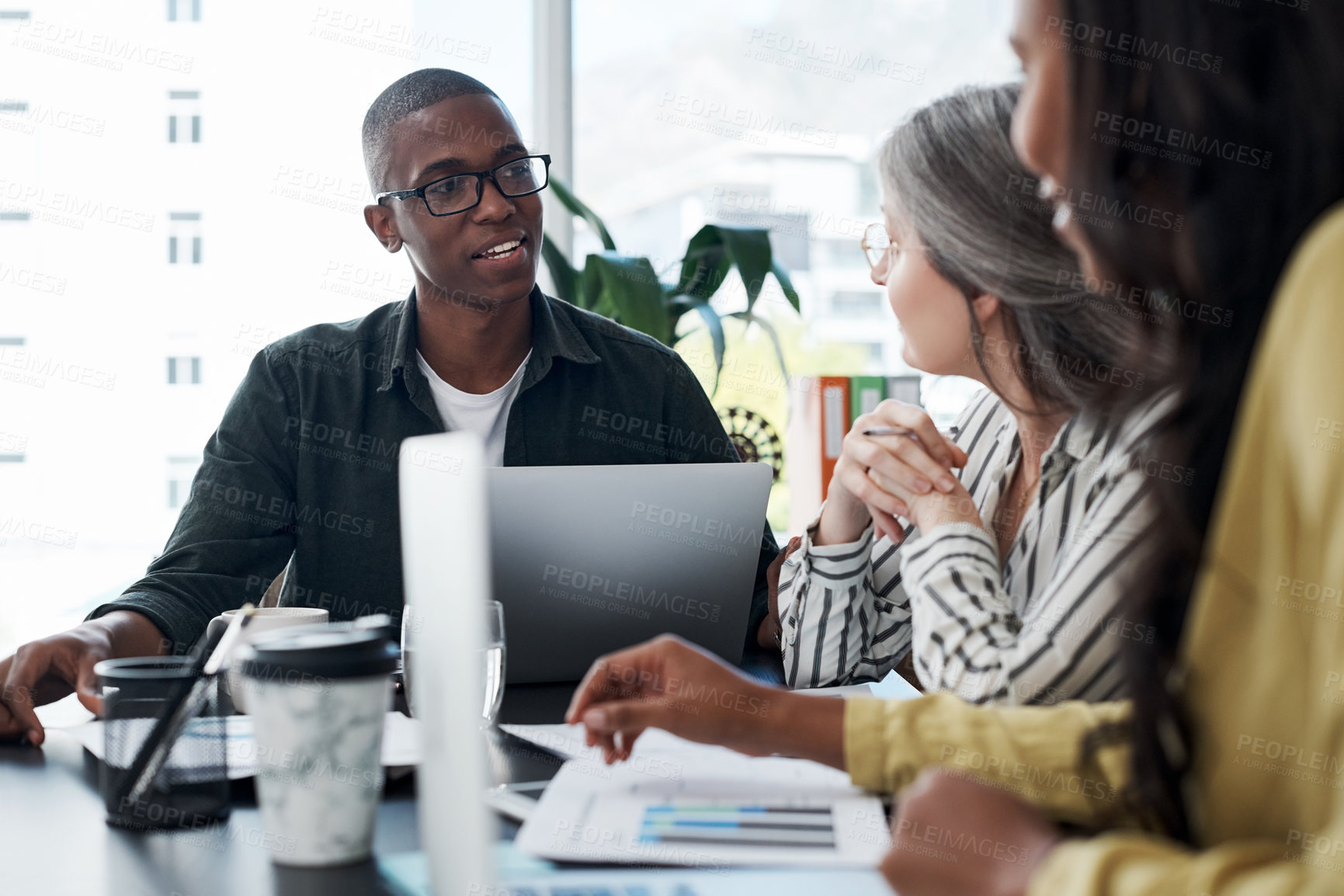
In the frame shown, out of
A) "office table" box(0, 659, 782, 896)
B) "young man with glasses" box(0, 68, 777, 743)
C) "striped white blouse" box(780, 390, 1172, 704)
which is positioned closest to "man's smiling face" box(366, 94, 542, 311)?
"young man with glasses" box(0, 68, 777, 743)

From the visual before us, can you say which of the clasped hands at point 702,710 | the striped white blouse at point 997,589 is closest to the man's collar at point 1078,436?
the striped white blouse at point 997,589

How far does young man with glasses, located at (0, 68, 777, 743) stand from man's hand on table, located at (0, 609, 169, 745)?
37 centimetres

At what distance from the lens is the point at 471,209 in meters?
1.83

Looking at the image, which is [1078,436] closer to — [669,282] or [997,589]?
[997,589]

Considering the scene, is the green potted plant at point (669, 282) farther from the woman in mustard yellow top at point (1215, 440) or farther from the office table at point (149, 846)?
the woman in mustard yellow top at point (1215, 440)

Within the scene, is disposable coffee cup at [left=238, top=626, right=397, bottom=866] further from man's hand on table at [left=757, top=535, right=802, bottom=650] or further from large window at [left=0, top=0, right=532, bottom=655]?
large window at [left=0, top=0, right=532, bottom=655]

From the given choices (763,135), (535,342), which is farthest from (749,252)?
(535,342)

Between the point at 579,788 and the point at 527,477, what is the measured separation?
14.0 inches

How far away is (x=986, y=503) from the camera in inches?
52.1

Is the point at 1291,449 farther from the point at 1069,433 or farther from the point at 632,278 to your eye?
the point at 632,278

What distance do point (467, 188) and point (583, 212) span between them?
0.75 meters

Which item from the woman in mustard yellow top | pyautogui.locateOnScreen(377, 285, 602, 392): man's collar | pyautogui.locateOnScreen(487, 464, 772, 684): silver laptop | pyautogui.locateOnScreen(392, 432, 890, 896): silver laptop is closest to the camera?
pyautogui.locateOnScreen(392, 432, 890, 896): silver laptop

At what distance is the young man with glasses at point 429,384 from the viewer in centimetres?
171

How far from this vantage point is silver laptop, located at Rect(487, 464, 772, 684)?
3.63 feet
